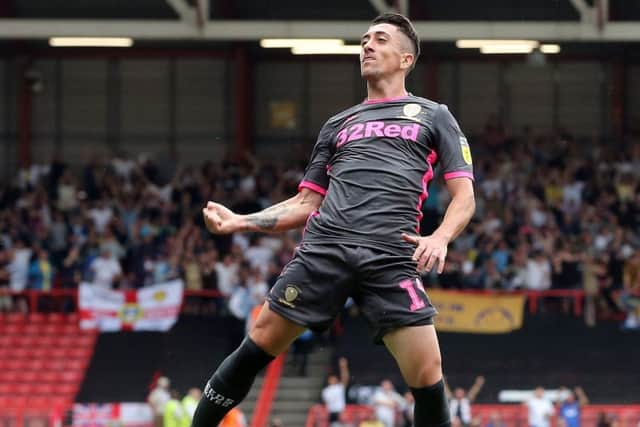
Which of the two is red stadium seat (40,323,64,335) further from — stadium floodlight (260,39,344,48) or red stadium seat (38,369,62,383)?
stadium floodlight (260,39,344,48)

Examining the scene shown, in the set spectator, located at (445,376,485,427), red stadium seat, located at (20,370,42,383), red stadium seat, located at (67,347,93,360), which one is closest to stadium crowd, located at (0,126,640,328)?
red stadium seat, located at (67,347,93,360)

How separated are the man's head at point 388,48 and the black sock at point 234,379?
48.6 inches

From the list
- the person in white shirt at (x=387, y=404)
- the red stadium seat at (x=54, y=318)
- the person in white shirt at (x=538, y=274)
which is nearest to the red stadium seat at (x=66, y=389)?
the red stadium seat at (x=54, y=318)

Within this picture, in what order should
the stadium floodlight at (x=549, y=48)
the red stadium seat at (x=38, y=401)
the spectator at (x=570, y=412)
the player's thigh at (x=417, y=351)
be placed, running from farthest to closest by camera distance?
1. the stadium floodlight at (x=549, y=48)
2. the red stadium seat at (x=38, y=401)
3. the spectator at (x=570, y=412)
4. the player's thigh at (x=417, y=351)

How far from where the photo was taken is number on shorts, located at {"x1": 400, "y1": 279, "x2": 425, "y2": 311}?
18.0ft

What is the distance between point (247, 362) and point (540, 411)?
13.4 m

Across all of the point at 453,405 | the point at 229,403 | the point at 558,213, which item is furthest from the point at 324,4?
the point at 229,403

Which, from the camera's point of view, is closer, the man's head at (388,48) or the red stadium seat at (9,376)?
the man's head at (388,48)

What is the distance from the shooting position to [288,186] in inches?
997

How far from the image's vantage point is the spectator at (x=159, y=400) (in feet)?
62.7

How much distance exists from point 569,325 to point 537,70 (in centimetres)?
955

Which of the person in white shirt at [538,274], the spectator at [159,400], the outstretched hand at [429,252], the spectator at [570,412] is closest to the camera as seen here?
the outstretched hand at [429,252]

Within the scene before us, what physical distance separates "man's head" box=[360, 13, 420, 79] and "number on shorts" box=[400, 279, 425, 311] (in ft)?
2.94

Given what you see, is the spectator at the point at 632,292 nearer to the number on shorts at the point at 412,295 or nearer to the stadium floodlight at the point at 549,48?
the stadium floodlight at the point at 549,48
